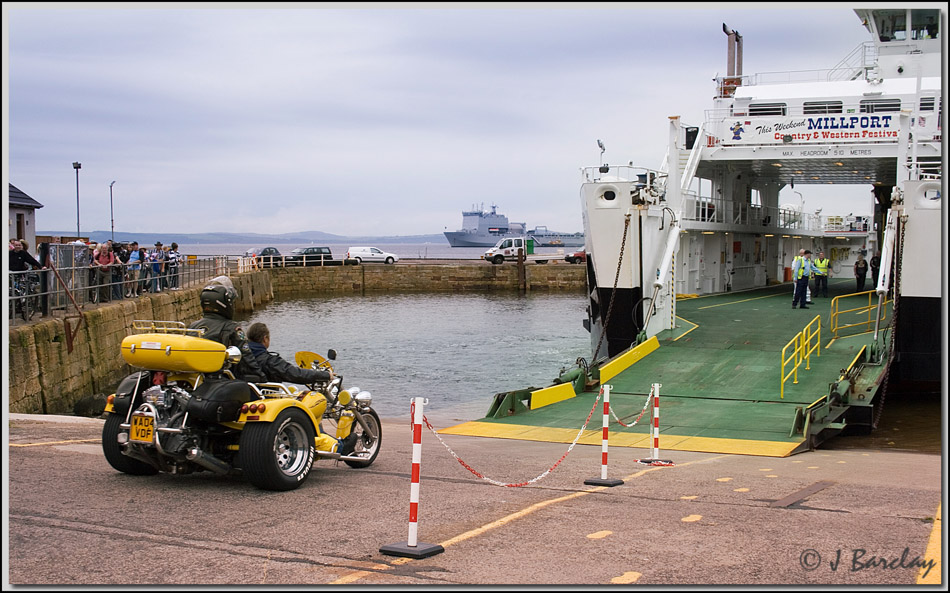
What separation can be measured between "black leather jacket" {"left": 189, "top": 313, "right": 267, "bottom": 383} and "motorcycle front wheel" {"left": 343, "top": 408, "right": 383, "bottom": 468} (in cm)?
116

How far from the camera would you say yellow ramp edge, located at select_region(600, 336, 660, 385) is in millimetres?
A: 15727

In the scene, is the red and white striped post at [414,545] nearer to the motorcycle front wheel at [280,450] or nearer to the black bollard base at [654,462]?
the motorcycle front wheel at [280,450]

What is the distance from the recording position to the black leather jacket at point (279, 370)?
789 centimetres

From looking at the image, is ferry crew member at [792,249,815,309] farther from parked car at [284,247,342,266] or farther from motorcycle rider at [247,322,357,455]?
parked car at [284,247,342,266]

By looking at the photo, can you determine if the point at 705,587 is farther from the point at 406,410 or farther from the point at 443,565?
the point at 406,410

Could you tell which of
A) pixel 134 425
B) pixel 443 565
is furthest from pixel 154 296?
pixel 443 565

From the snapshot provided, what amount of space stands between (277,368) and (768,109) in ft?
65.9

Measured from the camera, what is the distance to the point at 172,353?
23.2 ft

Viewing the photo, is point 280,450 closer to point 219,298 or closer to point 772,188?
point 219,298

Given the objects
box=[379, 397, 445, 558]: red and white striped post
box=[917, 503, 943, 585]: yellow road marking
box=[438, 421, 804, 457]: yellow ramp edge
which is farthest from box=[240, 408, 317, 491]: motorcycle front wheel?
box=[438, 421, 804, 457]: yellow ramp edge

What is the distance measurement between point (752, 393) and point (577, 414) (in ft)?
9.88

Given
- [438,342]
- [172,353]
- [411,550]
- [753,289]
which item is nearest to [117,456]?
[172,353]

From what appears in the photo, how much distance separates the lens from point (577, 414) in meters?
13.7

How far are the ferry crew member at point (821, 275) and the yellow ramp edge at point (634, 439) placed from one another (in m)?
14.7
